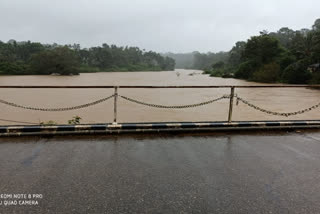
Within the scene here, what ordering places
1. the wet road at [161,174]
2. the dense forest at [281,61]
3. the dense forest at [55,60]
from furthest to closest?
the dense forest at [55,60] → the dense forest at [281,61] → the wet road at [161,174]

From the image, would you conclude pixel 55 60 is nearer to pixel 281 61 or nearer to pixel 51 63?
pixel 51 63

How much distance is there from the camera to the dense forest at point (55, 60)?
1555 inches

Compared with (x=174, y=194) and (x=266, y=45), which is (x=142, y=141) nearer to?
(x=174, y=194)

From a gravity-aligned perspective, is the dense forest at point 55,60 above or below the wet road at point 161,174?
above

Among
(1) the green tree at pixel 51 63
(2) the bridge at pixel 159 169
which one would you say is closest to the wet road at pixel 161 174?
(2) the bridge at pixel 159 169

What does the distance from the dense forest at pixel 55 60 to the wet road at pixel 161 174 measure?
134 ft

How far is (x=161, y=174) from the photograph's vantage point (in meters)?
2.37

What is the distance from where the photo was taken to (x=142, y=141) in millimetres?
3355

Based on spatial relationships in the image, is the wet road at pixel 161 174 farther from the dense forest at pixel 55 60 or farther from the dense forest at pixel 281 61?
the dense forest at pixel 55 60

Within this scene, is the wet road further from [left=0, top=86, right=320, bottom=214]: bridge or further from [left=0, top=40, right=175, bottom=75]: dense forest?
[left=0, top=40, right=175, bottom=75]: dense forest

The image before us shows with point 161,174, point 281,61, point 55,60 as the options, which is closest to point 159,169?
point 161,174

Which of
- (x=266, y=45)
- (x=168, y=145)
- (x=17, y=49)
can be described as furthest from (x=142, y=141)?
(x=17, y=49)

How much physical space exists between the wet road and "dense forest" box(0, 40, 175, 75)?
41.0 m

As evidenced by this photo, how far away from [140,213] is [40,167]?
1.33 m
